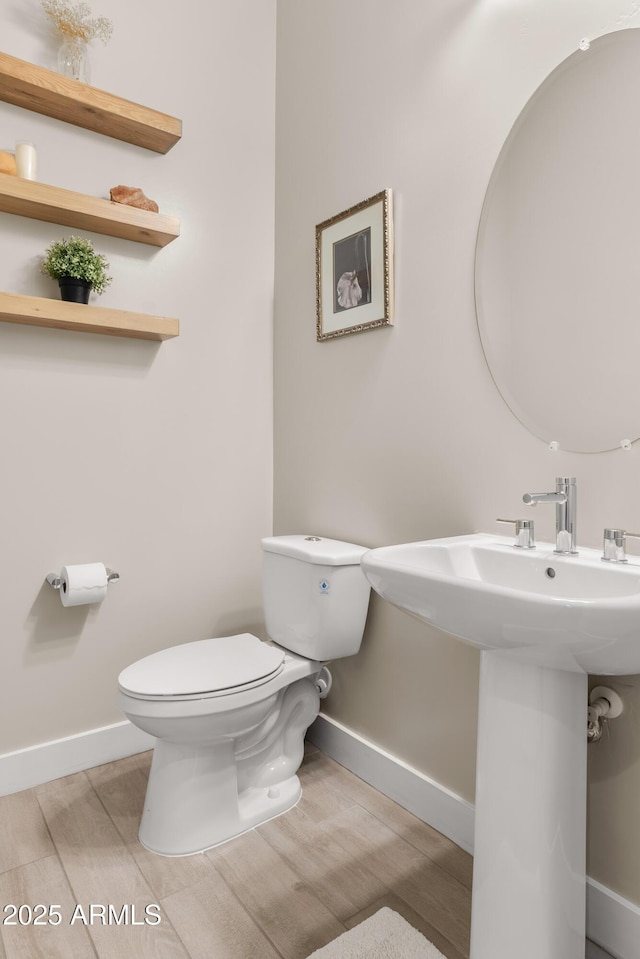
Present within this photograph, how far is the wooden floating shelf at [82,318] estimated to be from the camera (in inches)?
61.8

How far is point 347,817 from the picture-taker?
5.23ft

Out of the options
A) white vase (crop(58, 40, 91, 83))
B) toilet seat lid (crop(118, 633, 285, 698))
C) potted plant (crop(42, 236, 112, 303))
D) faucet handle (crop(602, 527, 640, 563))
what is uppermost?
white vase (crop(58, 40, 91, 83))

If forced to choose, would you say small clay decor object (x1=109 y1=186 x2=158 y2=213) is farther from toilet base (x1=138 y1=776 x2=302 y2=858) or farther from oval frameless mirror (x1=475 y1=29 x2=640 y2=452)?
toilet base (x1=138 y1=776 x2=302 y2=858)

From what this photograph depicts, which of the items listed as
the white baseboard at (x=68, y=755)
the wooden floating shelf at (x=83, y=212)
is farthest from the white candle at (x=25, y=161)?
the white baseboard at (x=68, y=755)

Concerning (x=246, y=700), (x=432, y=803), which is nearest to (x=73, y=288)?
(x=246, y=700)

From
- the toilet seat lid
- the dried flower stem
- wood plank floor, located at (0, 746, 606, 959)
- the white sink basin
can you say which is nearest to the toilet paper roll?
the toilet seat lid

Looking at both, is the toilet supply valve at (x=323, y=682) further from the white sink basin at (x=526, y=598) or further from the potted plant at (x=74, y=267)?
the potted plant at (x=74, y=267)

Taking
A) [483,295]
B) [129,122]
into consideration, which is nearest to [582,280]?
[483,295]

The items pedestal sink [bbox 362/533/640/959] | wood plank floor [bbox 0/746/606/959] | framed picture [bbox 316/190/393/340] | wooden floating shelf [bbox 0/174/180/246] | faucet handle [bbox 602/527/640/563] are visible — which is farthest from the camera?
framed picture [bbox 316/190/393/340]

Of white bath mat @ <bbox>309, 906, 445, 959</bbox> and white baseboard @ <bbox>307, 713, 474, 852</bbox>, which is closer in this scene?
white bath mat @ <bbox>309, 906, 445, 959</bbox>

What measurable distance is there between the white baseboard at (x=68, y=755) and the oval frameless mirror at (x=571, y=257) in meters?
1.60

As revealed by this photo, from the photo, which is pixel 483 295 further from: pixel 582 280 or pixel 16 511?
pixel 16 511

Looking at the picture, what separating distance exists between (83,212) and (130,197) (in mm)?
180

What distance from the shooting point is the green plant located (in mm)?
1632
